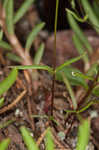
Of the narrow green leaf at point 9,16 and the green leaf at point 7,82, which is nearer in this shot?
the green leaf at point 7,82

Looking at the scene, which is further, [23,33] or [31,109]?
[23,33]

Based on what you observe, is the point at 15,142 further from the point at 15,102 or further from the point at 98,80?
the point at 98,80

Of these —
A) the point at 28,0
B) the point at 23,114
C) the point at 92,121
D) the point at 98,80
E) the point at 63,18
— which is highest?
the point at 28,0

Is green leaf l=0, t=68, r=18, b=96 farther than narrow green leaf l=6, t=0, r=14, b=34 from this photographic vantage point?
No

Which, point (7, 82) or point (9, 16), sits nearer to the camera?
point (7, 82)

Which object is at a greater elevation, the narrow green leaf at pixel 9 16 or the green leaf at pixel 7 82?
the narrow green leaf at pixel 9 16

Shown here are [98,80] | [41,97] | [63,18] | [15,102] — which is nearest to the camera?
[98,80]

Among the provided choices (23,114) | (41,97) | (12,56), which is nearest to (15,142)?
(23,114)

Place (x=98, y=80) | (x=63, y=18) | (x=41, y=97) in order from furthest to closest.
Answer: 1. (x=63, y=18)
2. (x=41, y=97)
3. (x=98, y=80)

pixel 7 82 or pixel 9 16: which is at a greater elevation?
pixel 9 16

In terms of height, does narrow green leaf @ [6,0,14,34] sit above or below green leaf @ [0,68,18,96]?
above

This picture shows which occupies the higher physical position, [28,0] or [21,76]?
[28,0]
